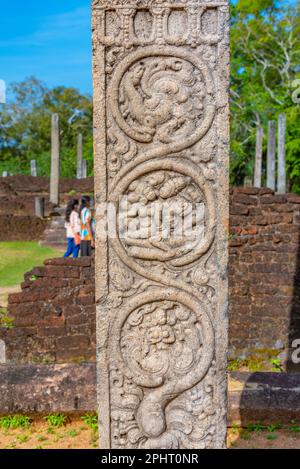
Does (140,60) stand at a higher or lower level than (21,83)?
lower

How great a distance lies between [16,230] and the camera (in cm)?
1504

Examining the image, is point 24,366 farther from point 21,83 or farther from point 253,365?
point 21,83

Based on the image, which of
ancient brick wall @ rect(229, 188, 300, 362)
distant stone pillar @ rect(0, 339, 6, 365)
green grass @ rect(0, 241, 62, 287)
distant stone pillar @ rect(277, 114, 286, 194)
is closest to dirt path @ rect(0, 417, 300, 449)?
distant stone pillar @ rect(0, 339, 6, 365)

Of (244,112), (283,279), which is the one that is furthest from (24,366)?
(244,112)

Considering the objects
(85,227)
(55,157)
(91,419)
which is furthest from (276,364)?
(55,157)

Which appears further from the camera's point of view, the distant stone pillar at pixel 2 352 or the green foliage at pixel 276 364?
the green foliage at pixel 276 364

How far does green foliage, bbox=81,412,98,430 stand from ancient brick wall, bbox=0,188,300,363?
1.93m

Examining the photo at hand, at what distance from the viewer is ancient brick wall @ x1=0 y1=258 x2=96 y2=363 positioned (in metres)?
5.36

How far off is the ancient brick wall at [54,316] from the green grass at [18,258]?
3.73 metres

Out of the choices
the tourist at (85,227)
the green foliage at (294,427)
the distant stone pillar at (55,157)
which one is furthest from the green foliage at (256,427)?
the distant stone pillar at (55,157)

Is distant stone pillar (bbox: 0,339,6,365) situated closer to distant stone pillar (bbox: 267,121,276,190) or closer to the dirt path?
the dirt path

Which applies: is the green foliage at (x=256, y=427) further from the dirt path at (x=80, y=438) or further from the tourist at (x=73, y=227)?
the tourist at (x=73, y=227)

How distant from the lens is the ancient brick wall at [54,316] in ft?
17.6
